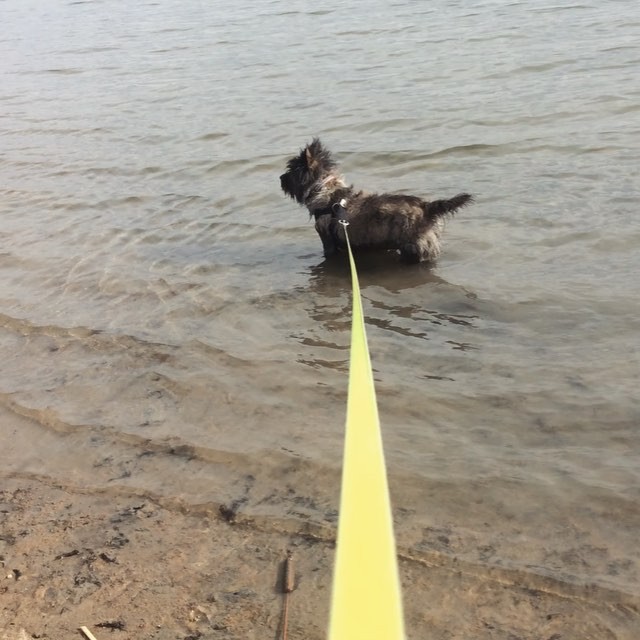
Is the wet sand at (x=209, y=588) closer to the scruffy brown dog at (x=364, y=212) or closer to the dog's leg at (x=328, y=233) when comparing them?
the scruffy brown dog at (x=364, y=212)

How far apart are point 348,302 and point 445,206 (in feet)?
3.46

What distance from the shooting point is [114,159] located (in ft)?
34.2

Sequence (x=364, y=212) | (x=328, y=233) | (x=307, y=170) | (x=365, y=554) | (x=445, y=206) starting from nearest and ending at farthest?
(x=365, y=554) < (x=445, y=206) < (x=364, y=212) < (x=328, y=233) < (x=307, y=170)

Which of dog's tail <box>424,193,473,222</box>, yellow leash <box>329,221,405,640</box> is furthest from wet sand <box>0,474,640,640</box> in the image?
dog's tail <box>424,193,473,222</box>

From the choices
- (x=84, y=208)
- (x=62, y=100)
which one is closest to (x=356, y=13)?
(x=62, y=100)

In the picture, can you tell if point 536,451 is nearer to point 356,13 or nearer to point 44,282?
point 44,282

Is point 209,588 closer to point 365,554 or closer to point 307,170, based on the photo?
point 365,554

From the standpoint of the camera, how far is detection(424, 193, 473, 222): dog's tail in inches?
231

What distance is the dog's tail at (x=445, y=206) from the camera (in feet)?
19.3

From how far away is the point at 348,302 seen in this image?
604cm

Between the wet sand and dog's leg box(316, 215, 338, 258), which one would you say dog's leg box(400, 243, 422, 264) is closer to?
dog's leg box(316, 215, 338, 258)

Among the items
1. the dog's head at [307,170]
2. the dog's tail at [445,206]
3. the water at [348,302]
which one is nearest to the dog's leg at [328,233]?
the water at [348,302]

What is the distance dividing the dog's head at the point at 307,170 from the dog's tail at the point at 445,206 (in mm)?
1269

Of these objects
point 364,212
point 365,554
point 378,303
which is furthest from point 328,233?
point 365,554
